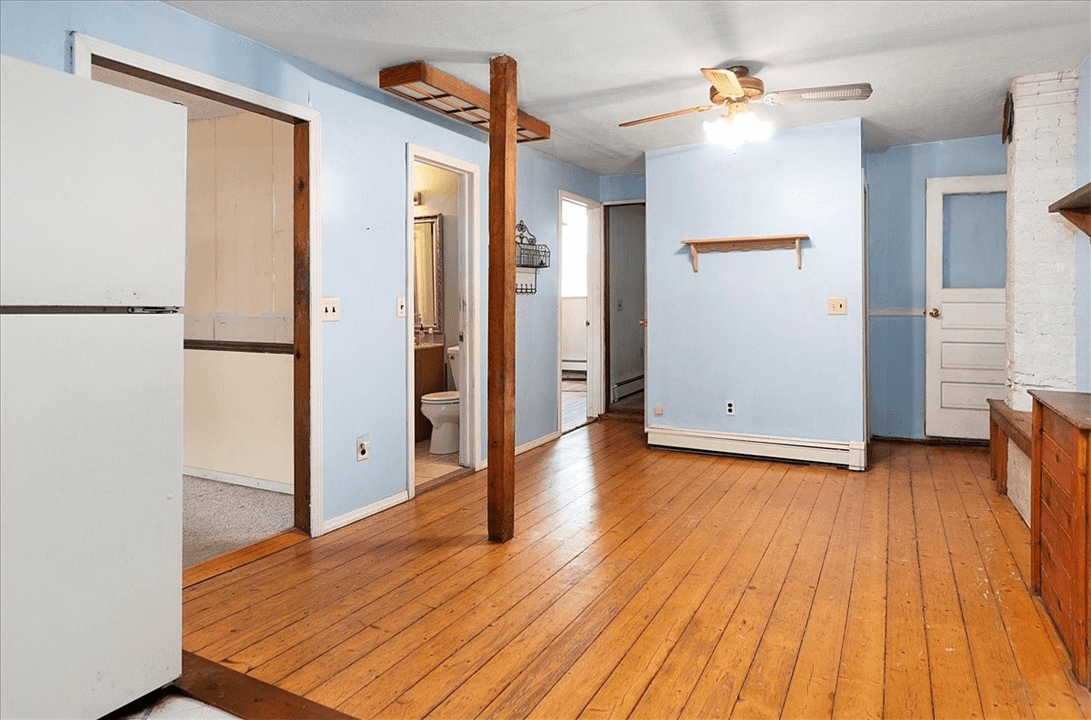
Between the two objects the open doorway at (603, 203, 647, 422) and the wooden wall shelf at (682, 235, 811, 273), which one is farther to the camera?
the open doorway at (603, 203, 647, 422)

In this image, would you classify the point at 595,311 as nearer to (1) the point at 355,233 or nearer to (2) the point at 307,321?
(1) the point at 355,233

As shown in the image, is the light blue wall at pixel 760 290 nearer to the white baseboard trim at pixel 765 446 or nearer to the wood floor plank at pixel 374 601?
the white baseboard trim at pixel 765 446

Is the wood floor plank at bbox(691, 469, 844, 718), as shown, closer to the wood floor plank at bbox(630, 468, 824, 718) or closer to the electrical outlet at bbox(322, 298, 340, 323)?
the wood floor plank at bbox(630, 468, 824, 718)

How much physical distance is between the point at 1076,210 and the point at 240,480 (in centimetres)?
485

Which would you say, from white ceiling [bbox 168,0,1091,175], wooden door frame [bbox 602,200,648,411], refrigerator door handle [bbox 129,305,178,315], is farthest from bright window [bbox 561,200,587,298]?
refrigerator door handle [bbox 129,305,178,315]

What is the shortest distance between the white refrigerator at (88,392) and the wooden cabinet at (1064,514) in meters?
2.60

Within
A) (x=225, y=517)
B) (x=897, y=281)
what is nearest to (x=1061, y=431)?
(x=897, y=281)

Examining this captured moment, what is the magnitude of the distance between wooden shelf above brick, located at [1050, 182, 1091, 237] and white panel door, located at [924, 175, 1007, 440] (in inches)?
70.3

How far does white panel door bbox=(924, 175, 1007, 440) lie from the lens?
208 inches

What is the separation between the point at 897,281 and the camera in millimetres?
5590

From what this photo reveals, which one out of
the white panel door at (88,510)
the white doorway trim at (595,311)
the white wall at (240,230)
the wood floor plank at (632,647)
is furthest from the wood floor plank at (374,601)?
the white doorway trim at (595,311)

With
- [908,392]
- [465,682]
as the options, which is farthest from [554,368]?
[465,682]

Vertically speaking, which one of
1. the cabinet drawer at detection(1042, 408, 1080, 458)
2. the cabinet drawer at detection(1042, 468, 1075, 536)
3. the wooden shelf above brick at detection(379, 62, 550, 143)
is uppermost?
the wooden shelf above brick at detection(379, 62, 550, 143)

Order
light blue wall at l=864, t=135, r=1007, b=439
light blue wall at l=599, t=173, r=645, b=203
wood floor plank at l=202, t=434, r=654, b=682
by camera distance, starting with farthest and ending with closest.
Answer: light blue wall at l=599, t=173, r=645, b=203
light blue wall at l=864, t=135, r=1007, b=439
wood floor plank at l=202, t=434, r=654, b=682
